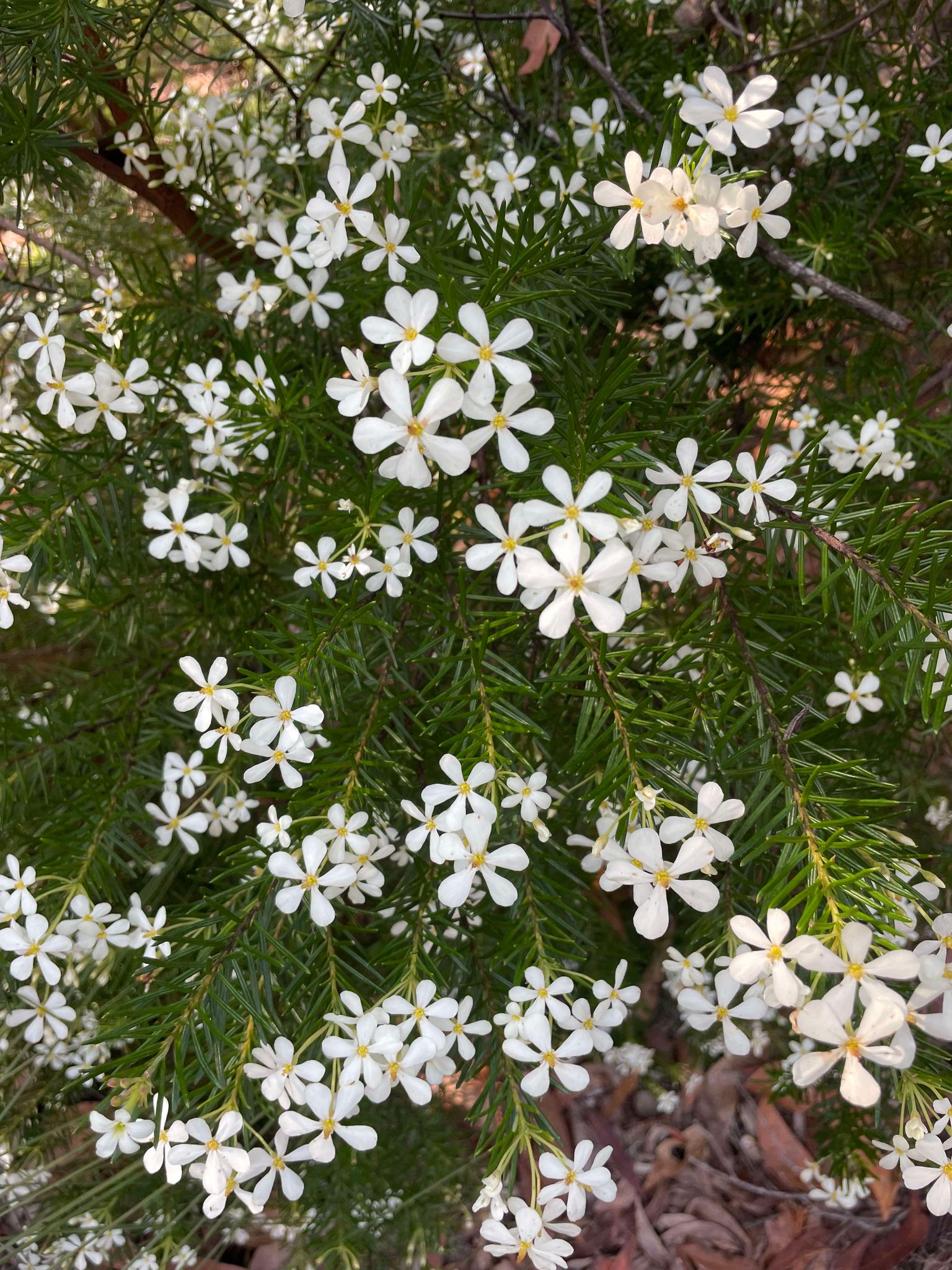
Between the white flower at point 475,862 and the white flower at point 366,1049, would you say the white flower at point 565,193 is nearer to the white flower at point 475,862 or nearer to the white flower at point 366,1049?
the white flower at point 475,862

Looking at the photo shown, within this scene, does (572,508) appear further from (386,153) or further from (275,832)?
(386,153)

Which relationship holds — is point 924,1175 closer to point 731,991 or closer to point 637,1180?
point 731,991

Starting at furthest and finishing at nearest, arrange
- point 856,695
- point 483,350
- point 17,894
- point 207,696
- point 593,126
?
point 593,126, point 856,695, point 17,894, point 207,696, point 483,350

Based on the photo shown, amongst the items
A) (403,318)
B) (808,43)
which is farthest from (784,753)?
(808,43)

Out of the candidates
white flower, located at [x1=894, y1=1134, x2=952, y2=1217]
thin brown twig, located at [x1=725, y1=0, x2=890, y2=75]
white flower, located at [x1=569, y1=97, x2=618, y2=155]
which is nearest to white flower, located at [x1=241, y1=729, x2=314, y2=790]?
A: white flower, located at [x1=894, y1=1134, x2=952, y2=1217]

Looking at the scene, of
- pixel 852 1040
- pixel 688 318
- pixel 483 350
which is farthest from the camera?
pixel 688 318

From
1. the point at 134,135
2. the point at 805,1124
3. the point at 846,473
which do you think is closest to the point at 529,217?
the point at 846,473

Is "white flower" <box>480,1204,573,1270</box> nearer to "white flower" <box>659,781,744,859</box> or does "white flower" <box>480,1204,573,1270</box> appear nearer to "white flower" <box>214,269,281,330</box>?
"white flower" <box>659,781,744,859</box>
